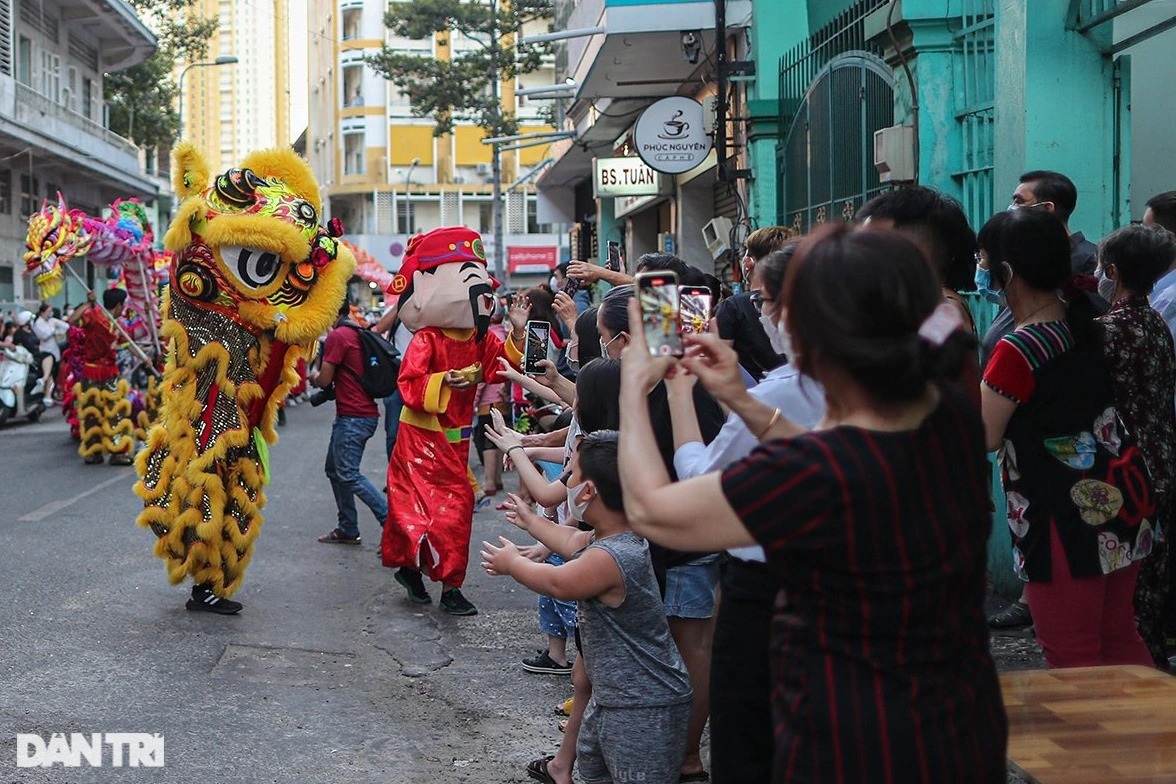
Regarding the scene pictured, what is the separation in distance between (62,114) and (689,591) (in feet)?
104

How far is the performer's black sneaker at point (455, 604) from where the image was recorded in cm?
776

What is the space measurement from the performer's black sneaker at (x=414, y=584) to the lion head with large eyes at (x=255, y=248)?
1369 millimetres

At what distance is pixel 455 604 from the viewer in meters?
7.77

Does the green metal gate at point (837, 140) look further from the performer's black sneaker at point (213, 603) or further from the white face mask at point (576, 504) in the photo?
the white face mask at point (576, 504)

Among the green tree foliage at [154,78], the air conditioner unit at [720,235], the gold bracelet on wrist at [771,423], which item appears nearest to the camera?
the gold bracelet on wrist at [771,423]

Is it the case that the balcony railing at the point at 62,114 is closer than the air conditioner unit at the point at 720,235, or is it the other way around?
the air conditioner unit at the point at 720,235

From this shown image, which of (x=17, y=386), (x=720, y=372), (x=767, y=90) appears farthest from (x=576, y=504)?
(x=17, y=386)

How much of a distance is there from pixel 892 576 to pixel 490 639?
16.5ft

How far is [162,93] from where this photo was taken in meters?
45.2

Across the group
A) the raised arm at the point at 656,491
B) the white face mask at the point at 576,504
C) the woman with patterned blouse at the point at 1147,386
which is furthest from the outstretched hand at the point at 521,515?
the woman with patterned blouse at the point at 1147,386

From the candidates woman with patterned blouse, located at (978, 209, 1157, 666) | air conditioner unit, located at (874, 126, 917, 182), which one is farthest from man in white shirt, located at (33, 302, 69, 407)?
woman with patterned blouse, located at (978, 209, 1157, 666)

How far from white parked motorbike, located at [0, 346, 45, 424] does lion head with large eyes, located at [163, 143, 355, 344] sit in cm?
1394

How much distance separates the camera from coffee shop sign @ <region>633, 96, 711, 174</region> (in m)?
14.9

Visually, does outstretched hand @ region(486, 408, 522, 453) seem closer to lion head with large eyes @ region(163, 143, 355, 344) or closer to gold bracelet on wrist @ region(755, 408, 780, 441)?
gold bracelet on wrist @ region(755, 408, 780, 441)
